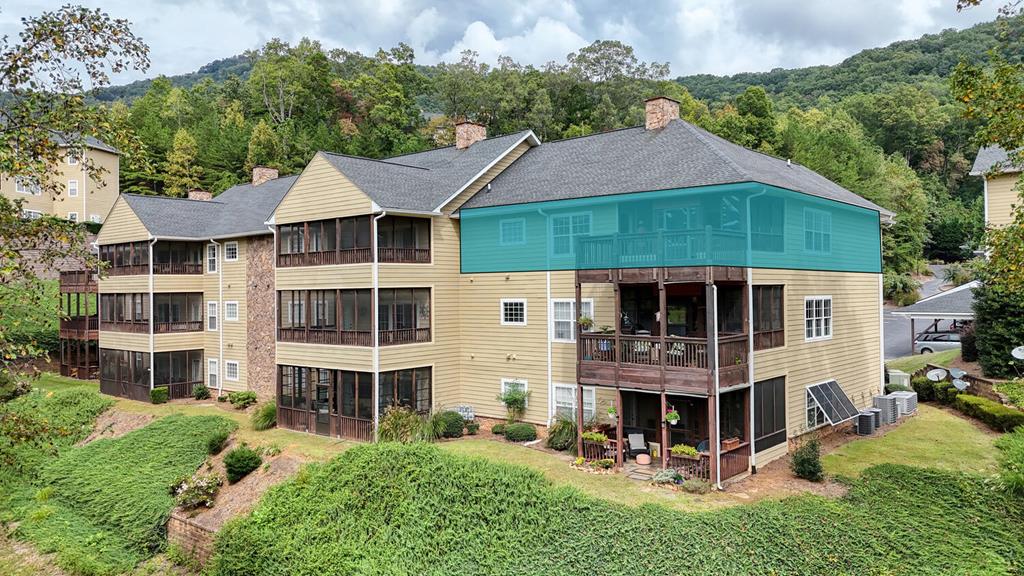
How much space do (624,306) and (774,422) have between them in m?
5.35

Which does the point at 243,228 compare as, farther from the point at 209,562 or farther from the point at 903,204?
the point at 903,204

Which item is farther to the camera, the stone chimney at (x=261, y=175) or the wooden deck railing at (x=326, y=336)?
the stone chimney at (x=261, y=175)

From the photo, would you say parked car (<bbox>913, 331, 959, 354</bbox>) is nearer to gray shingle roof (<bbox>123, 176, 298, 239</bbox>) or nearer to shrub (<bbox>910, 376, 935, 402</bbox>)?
shrub (<bbox>910, 376, 935, 402</bbox>)

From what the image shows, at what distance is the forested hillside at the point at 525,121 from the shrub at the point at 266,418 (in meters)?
34.0

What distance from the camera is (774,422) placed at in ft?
59.3

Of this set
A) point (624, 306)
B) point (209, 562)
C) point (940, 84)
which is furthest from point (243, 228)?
point (940, 84)

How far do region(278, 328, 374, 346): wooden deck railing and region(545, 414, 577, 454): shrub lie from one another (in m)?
6.55

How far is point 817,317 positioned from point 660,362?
7141mm

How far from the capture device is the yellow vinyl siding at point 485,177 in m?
23.1

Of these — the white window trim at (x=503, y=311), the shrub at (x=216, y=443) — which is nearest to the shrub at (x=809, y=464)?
the white window trim at (x=503, y=311)

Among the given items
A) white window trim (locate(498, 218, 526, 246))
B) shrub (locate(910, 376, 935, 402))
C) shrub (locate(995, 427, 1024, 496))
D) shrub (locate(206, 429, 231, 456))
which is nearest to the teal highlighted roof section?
white window trim (locate(498, 218, 526, 246))

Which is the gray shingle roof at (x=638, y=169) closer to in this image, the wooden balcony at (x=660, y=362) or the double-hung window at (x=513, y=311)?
the double-hung window at (x=513, y=311)

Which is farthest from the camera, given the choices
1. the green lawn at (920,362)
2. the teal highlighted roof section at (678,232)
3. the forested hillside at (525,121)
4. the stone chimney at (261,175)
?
the forested hillside at (525,121)

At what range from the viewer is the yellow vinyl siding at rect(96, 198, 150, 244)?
3017 cm
